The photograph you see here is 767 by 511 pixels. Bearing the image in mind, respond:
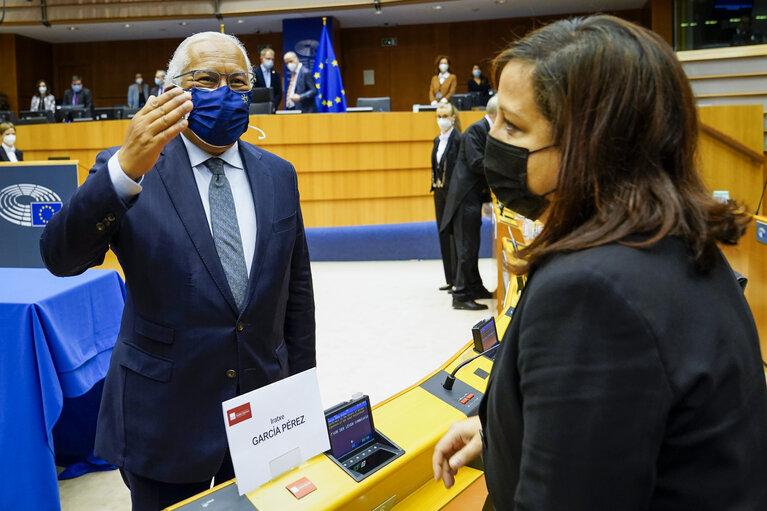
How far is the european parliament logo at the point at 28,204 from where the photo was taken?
3699 mm

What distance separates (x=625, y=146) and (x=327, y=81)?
28.4 ft

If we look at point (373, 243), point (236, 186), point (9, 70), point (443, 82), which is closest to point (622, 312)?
point (236, 186)

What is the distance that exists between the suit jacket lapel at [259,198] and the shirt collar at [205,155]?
18mm

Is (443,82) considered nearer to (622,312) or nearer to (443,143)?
(443,143)

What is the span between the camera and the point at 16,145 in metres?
8.22

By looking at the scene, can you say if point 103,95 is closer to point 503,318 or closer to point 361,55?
point 361,55

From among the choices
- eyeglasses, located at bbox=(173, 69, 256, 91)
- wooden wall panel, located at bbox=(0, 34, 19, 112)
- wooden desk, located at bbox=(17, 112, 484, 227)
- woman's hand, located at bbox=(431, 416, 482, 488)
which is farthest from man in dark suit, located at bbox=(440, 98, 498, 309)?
wooden wall panel, located at bbox=(0, 34, 19, 112)

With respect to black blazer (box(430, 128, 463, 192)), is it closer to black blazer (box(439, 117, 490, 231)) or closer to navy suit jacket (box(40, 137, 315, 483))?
black blazer (box(439, 117, 490, 231))

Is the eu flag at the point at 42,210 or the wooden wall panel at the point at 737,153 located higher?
the wooden wall panel at the point at 737,153

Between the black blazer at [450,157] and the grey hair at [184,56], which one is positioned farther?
the black blazer at [450,157]

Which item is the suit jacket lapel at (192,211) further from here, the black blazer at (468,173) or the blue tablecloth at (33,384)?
the black blazer at (468,173)

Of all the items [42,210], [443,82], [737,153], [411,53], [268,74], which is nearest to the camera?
[42,210]

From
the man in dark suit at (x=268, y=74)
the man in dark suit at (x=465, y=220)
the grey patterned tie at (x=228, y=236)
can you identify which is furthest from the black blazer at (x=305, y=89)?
the grey patterned tie at (x=228, y=236)

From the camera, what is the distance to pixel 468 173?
5.09 m
